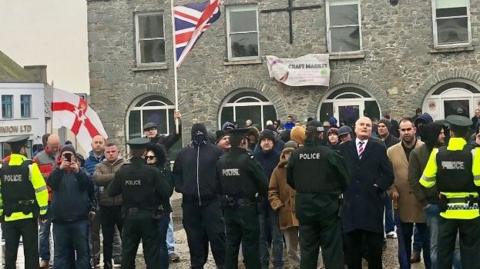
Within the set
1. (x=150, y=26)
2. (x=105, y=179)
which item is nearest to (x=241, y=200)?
(x=105, y=179)

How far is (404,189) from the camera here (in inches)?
392

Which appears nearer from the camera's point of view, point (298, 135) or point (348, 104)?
point (298, 135)

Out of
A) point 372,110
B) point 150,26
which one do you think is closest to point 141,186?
point 372,110

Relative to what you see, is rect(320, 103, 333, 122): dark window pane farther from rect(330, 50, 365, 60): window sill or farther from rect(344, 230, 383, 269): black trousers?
rect(344, 230, 383, 269): black trousers

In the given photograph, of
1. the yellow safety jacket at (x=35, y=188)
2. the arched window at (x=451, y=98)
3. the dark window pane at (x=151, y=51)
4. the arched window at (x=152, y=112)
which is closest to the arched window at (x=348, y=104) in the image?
the arched window at (x=451, y=98)

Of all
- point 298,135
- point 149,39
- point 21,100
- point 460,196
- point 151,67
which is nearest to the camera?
point 460,196

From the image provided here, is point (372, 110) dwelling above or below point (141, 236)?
above

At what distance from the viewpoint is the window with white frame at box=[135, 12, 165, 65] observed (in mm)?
26359

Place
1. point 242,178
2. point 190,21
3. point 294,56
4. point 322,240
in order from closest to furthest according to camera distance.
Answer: point 322,240 < point 242,178 < point 190,21 < point 294,56

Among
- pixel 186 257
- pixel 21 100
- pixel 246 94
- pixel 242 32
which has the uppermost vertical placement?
pixel 242 32

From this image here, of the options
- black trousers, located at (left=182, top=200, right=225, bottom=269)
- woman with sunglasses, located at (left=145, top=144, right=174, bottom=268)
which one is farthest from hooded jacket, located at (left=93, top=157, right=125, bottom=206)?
black trousers, located at (left=182, top=200, right=225, bottom=269)

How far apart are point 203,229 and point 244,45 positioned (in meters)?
15.6

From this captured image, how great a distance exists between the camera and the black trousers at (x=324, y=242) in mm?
9203

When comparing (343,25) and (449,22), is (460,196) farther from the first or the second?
(343,25)
